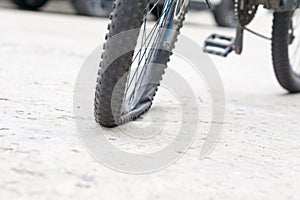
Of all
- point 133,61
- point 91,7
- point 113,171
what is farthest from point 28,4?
point 113,171

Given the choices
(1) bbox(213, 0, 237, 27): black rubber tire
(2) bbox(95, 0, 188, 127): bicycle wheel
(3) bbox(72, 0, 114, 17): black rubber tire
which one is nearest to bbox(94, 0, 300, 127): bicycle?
(2) bbox(95, 0, 188, 127): bicycle wheel

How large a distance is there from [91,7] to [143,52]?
5.81 meters

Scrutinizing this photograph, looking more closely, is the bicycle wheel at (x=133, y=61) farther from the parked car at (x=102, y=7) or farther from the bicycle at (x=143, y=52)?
the parked car at (x=102, y=7)

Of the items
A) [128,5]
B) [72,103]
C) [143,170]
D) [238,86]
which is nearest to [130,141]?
[143,170]

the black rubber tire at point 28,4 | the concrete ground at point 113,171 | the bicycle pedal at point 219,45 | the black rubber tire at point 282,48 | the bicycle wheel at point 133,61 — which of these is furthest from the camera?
the black rubber tire at point 28,4

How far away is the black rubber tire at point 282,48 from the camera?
2.32 metres

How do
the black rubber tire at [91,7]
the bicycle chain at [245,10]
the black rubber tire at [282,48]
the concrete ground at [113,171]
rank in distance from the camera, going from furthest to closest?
the black rubber tire at [91,7] → the black rubber tire at [282,48] → the bicycle chain at [245,10] → the concrete ground at [113,171]

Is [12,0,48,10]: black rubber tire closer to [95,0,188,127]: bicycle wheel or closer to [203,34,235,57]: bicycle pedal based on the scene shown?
[203,34,235,57]: bicycle pedal

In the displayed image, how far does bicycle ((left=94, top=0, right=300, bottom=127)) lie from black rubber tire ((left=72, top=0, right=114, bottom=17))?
481 cm

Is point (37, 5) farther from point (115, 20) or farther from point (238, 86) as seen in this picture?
point (115, 20)

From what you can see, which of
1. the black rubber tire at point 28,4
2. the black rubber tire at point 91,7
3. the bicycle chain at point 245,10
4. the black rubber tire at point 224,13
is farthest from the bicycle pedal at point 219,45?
the black rubber tire at point 28,4

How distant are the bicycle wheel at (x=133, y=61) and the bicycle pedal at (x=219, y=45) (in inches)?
28.2

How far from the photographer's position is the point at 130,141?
1.40 metres

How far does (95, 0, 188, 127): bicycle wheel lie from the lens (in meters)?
1.30
